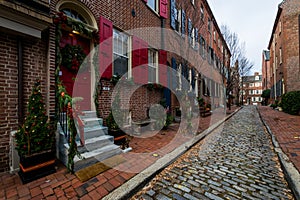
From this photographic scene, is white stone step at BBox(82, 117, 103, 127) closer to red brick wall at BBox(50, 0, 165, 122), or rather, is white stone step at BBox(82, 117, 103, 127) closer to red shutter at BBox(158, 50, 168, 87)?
red brick wall at BBox(50, 0, 165, 122)

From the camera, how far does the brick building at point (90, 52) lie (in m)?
2.61

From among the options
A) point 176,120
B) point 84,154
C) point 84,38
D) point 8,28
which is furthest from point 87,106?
point 176,120

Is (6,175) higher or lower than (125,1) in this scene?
lower

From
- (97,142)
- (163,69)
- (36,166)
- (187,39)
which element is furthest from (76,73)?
(187,39)

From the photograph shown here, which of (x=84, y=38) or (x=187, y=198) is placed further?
(x=84, y=38)

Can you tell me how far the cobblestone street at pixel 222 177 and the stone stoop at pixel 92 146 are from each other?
1170 mm

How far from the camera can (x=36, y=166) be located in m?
2.29

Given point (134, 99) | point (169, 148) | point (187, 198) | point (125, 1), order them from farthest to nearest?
point (134, 99) → point (125, 1) → point (169, 148) → point (187, 198)

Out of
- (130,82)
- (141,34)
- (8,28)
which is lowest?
(130,82)

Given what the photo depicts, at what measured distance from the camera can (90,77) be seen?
13.4ft

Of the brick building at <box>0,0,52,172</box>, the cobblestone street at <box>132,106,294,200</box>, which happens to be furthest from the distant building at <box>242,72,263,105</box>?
the brick building at <box>0,0,52,172</box>

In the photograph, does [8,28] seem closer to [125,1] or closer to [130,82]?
[130,82]

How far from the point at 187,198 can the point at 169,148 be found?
70.8 inches

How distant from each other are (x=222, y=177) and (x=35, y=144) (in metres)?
3.13
